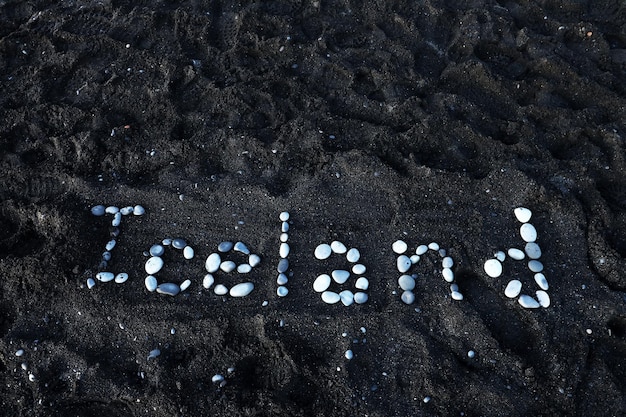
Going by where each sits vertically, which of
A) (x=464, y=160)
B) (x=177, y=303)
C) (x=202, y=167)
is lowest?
(x=177, y=303)

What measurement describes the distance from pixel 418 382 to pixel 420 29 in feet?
6.84

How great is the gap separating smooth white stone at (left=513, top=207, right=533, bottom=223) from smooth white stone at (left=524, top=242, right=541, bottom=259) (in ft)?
0.38

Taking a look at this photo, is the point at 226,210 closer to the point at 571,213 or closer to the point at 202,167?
the point at 202,167

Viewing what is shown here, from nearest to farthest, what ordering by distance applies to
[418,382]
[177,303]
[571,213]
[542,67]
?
1. [418,382]
2. [177,303]
3. [571,213]
4. [542,67]

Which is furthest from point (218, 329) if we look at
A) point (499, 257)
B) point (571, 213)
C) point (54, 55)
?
point (54, 55)

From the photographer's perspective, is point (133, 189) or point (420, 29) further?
point (420, 29)

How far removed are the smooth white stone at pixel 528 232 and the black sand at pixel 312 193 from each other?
0.10 ft

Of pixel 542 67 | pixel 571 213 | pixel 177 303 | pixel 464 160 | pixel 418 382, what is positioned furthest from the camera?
pixel 542 67

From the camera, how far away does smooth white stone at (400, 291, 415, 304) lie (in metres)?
2.42

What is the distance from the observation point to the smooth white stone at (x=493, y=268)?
8.18 feet

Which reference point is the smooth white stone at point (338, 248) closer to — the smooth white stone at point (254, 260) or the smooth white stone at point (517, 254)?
the smooth white stone at point (254, 260)

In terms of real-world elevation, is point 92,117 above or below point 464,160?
below

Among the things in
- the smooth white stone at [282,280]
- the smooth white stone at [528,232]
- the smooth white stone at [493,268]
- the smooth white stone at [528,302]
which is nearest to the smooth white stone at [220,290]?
the smooth white stone at [282,280]

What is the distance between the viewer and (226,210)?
2695mm
